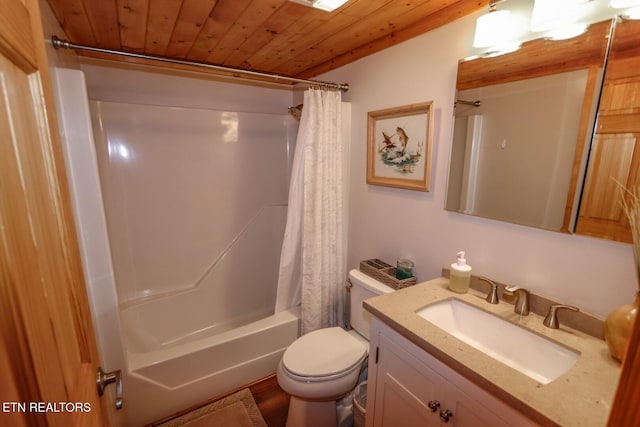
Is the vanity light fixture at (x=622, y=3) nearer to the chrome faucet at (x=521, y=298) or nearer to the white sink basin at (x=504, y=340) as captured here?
the chrome faucet at (x=521, y=298)

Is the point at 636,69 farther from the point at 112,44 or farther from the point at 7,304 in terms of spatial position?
the point at 112,44

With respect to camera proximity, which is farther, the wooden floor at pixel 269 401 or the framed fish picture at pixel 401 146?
→ the wooden floor at pixel 269 401

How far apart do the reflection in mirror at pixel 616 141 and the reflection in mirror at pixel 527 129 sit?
33 millimetres

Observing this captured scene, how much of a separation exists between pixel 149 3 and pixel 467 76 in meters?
1.45

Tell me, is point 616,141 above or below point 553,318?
above

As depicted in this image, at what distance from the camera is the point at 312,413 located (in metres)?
1.49

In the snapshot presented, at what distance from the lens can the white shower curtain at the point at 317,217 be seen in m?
1.88

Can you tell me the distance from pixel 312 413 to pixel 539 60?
184cm

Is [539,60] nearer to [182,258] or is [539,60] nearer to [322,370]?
[322,370]

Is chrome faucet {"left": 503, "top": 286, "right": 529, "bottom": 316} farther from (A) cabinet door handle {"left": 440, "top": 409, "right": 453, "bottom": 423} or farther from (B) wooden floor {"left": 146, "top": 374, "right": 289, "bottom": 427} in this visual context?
(B) wooden floor {"left": 146, "top": 374, "right": 289, "bottom": 427}

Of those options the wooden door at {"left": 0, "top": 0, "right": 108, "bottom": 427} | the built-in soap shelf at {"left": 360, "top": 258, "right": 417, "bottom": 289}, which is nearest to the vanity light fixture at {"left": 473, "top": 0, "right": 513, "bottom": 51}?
the built-in soap shelf at {"left": 360, "top": 258, "right": 417, "bottom": 289}

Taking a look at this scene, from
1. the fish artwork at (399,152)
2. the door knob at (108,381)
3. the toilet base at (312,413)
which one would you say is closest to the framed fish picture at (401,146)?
the fish artwork at (399,152)

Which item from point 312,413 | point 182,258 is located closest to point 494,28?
point 312,413

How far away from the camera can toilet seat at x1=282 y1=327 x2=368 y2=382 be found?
1.42 meters
